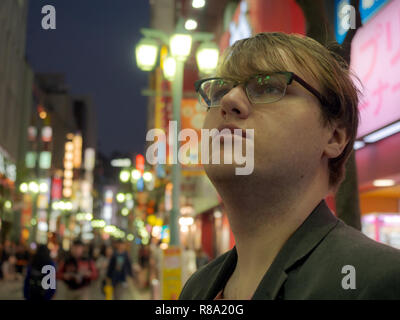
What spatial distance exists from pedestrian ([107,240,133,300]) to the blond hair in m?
11.3

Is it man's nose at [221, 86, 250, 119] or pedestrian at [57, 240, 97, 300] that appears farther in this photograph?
pedestrian at [57, 240, 97, 300]

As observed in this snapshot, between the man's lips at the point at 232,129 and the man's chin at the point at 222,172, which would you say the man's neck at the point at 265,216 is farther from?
the man's lips at the point at 232,129

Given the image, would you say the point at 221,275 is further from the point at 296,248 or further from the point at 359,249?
the point at 359,249

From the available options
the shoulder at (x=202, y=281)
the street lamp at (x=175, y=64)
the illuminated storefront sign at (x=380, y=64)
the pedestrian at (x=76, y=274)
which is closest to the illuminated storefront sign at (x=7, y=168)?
the pedestrian at (x=76, y=274)

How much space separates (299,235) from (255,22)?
10747mm

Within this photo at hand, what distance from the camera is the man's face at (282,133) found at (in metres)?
1.39

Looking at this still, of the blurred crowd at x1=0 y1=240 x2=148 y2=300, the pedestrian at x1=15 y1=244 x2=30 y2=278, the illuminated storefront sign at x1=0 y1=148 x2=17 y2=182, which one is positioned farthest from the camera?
the illuminated storefront sign at x1=0 y1=148 x2=17 y2=182

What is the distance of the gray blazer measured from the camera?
1.15 m

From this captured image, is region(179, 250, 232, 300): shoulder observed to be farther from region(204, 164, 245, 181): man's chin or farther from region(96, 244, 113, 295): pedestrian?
region(96, 244, 113, 295): pedestrian

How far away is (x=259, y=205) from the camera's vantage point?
4.83ft

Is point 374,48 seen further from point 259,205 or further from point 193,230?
point 193,230

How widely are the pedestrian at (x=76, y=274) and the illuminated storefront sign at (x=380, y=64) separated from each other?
20.0ft

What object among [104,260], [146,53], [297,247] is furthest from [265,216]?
[104,260]

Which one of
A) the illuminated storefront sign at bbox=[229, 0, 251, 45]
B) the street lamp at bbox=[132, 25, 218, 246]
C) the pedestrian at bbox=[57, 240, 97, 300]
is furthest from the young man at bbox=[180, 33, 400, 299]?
the illuminated storefront sign at bbox=[229, 0, 251, 45]
